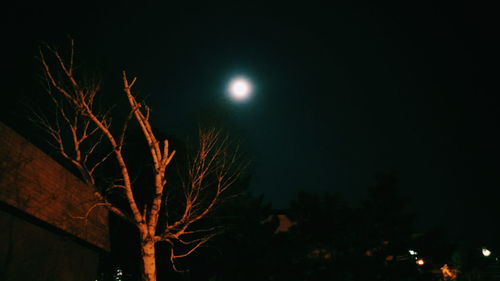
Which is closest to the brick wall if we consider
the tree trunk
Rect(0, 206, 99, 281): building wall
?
Rect(0, 206, 99, 281): building wall

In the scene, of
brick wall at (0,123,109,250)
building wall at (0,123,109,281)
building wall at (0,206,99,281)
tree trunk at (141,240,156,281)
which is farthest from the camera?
tree trunk at (141,240,156,281)

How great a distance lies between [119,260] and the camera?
55.3ft

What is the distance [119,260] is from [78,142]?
32.0ft

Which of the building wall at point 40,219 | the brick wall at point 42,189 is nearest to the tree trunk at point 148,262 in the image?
the building wall at point 40,219

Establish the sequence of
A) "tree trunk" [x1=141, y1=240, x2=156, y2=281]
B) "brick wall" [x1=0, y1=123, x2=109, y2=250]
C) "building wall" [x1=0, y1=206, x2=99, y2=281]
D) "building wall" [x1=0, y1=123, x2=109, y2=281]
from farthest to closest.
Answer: "tree trunk" [x1=141, y1=240, x2=156, y2=281], "building wall" [x1=0, y1=206, x2=99, y2=281], "building wall" [x1=0, y1=123, x2=109, y2=281], "brick wall" [x1=0, y1=123, x2=109, y2=250]

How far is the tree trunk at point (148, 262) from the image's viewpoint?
8.98 metres

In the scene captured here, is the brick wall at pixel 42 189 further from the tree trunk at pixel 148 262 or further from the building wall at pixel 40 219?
the tree trunk at pixel 148 262

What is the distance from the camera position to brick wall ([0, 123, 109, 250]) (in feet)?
27.0

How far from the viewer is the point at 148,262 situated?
910 cm

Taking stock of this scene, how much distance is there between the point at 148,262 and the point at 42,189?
386 centimetres

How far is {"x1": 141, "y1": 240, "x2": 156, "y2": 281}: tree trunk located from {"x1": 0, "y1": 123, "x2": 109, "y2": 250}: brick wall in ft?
7.41

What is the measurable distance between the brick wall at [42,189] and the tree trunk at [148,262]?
226cm

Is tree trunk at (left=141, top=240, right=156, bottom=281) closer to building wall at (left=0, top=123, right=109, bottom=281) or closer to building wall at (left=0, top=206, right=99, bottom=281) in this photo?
building wall at (left=0, top=123, right=109, bottom=281)

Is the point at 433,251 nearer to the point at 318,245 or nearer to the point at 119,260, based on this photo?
the point at 318,245
